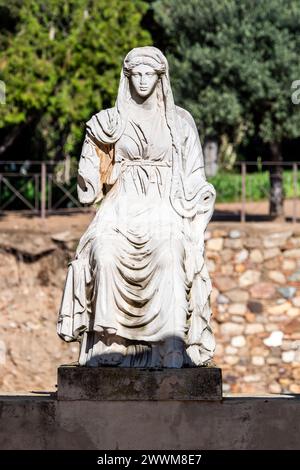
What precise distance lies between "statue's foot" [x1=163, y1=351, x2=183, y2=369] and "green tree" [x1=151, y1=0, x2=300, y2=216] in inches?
594

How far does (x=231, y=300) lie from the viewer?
20984 millimetres

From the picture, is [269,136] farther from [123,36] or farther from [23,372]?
[23,372]

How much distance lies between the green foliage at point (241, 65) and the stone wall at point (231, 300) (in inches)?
168

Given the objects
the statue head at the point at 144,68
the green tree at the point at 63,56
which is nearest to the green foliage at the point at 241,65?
the green tree at the point at 63,56

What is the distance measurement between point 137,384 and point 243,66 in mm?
15677

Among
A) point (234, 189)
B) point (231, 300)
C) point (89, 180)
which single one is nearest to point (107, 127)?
point (89, 180)

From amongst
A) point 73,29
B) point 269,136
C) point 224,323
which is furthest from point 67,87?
point 224,323

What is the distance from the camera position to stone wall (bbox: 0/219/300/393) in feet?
67.3

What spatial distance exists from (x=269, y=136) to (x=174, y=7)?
2744 millimetres

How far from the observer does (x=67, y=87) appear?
996 inches

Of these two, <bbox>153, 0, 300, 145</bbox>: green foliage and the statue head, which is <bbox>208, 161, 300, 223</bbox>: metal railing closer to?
<bbox>153, 0, 300, 145</bbox>: green foliage

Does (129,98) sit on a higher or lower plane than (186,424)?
higher

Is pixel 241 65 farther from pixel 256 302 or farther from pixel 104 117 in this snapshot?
pixel 104 117

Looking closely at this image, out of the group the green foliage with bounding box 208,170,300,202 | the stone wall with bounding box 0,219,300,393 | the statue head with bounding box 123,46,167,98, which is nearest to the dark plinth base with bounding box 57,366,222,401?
the statue head with bounding box 123,46,167,98
